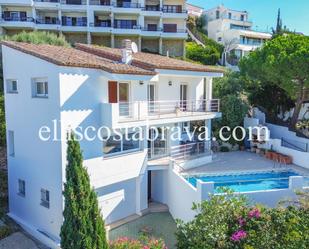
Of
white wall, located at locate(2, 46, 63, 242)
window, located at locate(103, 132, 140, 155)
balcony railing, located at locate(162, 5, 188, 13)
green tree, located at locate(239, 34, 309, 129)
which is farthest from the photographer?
balcony railing, located at locate(162, 5, 188, 13)

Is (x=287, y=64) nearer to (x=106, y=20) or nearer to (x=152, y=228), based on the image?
(x=152, y=228)

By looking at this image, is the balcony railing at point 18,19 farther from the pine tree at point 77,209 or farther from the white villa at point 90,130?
the pine tree at point 77,209

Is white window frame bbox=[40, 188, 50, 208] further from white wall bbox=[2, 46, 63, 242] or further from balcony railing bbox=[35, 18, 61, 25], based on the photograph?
balcony railing bbox=[35, 18, 61, 25]

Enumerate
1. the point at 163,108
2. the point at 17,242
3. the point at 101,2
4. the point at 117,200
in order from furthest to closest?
the point at 101,2 → the point at 163,108 → the point at 117,200 → the point at 17,242

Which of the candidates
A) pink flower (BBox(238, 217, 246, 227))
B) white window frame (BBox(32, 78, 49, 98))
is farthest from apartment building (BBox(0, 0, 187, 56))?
pink flower (BBox(238, 217, 246, 227))

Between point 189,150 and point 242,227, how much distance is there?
39.5 feet

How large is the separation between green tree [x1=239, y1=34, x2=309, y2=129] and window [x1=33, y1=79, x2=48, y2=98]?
20393 mm

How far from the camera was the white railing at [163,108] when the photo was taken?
20.2 meters

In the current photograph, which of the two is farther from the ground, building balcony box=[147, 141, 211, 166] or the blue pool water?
building balcony box=[147, 141, 211, 166]

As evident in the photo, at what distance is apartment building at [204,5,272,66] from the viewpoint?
68.9 metres

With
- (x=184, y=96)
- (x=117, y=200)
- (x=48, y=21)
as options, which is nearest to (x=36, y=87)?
(x=117, y=200)

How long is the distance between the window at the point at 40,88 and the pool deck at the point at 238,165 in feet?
41.0

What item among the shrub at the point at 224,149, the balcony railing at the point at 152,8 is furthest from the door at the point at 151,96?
the balcony railing at the point at 152,8

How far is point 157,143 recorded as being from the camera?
23750 millimetres
